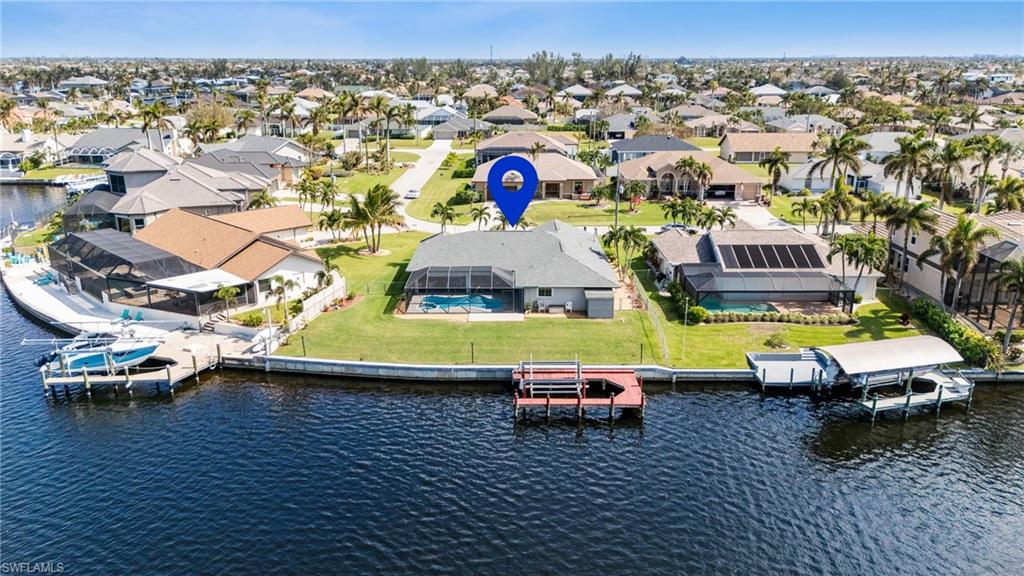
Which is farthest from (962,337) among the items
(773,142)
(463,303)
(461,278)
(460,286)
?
(773,142)

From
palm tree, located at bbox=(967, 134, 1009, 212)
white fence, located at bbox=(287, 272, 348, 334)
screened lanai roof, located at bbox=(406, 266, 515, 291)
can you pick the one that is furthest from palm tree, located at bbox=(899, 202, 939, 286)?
white fence, located at bbox=(287, 272, 348, 334)

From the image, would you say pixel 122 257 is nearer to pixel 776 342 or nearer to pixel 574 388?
pixel 574 388

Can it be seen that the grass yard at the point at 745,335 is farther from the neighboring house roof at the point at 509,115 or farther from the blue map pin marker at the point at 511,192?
the neighboring house roof at the point at 509,115

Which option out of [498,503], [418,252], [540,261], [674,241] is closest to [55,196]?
[418,252]

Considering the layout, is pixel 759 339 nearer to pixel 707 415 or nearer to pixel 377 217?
pixel 707 415

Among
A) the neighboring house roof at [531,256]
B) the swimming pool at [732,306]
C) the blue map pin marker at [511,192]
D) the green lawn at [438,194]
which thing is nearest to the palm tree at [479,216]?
the green lawn at [438,194]

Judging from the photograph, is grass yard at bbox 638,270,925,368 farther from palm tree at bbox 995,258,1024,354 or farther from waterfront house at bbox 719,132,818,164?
waterfront house at bbox 719,132,818,164
